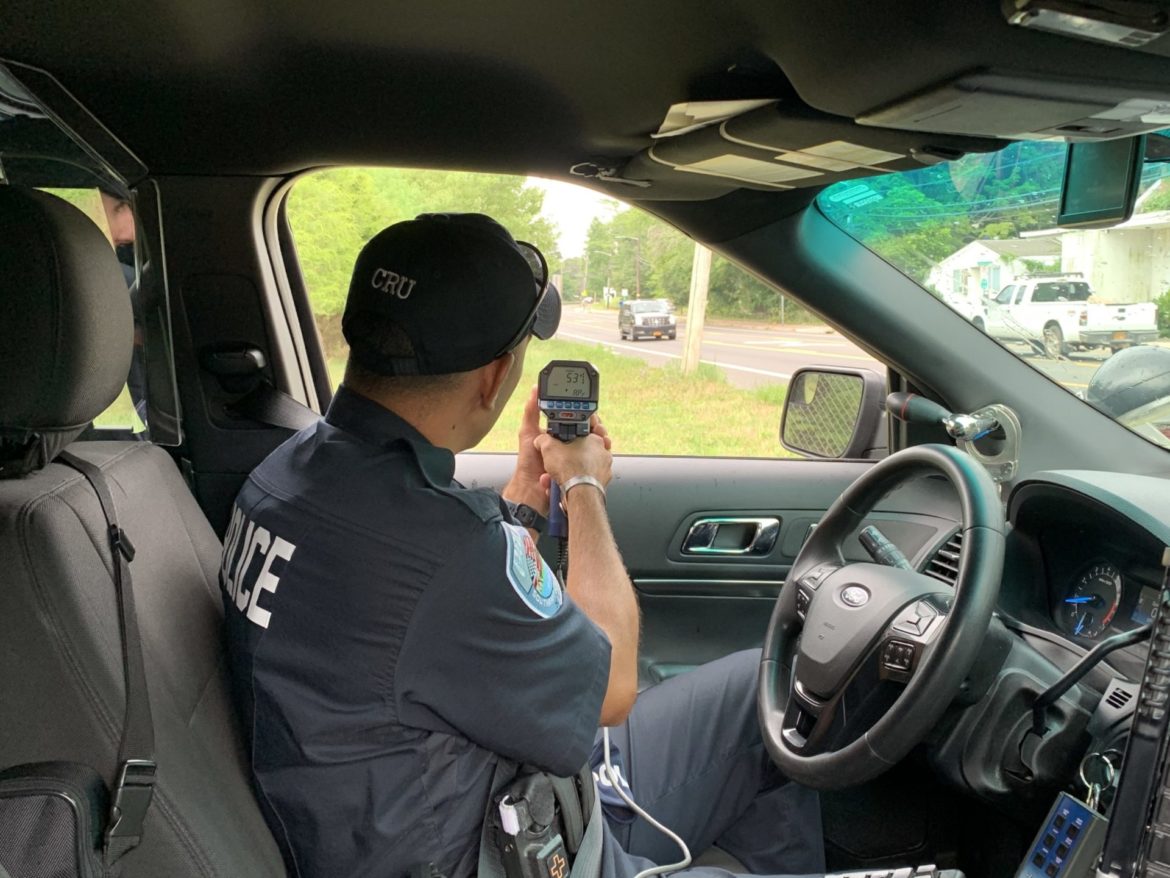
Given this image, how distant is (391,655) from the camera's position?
108 cm

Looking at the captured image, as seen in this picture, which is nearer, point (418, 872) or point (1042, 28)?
point (1042, 28)

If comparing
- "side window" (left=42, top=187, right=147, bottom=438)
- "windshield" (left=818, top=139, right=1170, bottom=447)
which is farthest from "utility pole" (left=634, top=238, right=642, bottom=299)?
"side window" (left=42, top=187, right=147, bottom=438)

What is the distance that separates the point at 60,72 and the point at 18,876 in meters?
1.30

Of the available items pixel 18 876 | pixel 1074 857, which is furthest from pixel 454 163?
pixel 1074 857

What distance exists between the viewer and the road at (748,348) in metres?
2.26

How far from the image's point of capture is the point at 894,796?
1.77m

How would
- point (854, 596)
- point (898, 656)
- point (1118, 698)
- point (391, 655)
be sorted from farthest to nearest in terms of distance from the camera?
point (854, 596) → point (898, 656) → point (1118, 698) → point (391, 655)

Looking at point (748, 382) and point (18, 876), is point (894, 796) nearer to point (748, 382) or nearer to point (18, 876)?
point (748, 382)

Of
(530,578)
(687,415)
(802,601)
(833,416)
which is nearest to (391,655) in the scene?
(530,578)

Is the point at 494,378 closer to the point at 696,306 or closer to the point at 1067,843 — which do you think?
the point at 1067,843

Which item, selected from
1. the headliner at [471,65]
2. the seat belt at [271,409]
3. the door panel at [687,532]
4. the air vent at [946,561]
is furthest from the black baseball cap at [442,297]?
the door panel at [687,532]

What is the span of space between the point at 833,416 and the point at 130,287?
1.72m

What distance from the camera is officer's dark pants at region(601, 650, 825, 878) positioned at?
164cm

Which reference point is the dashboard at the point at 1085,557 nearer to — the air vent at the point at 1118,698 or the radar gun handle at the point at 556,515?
the air vent at the point at 1118,698
